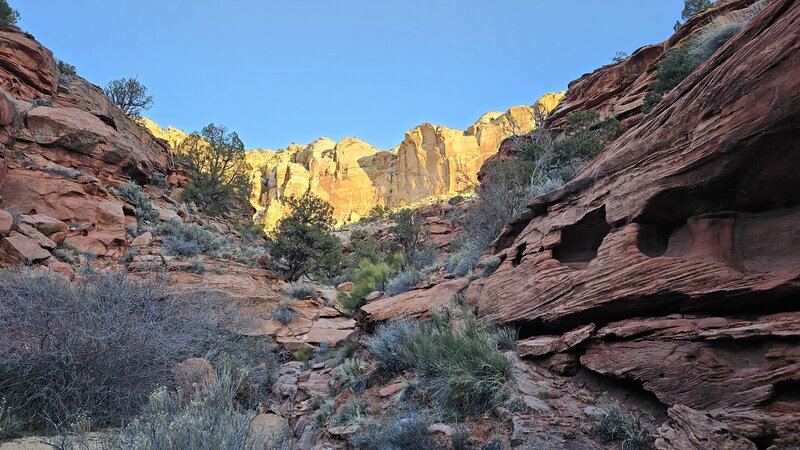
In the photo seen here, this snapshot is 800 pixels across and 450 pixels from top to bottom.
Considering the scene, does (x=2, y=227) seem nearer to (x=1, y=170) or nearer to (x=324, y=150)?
(x=1, y=170)

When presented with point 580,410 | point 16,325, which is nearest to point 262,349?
point 16,325

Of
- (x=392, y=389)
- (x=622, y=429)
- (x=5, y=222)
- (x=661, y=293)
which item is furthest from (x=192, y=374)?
(x=5, y=222)

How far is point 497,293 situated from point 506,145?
59.8 feet

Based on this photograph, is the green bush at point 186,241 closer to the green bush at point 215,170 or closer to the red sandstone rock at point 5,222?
the red sandstone rock at point 5,222

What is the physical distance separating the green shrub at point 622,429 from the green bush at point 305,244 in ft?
50.0

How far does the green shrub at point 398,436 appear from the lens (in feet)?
12.3

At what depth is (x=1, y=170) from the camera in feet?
37.4

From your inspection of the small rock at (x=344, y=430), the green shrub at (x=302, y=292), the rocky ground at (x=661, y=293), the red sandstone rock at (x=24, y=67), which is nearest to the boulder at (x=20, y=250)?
the green shrub at (x=302, y=292)

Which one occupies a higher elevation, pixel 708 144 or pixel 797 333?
pixel 708 144

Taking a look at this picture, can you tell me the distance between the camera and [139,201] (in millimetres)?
16438

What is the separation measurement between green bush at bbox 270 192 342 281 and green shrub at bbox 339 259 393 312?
6.03 meters

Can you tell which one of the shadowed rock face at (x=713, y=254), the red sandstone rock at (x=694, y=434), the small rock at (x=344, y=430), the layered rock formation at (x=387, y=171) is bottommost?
the small rock at (x=344, y=430)

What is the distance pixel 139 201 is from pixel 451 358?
16.7 metres

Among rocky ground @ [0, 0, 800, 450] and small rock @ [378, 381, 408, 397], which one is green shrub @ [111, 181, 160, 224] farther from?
small rock @ [378, 381, 408, 397]
